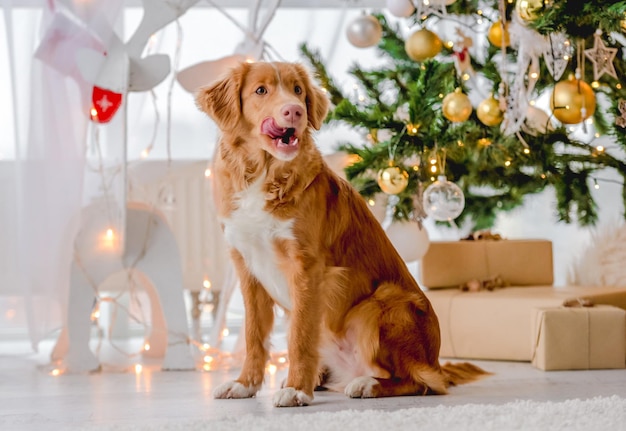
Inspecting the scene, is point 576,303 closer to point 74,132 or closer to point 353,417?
point 353,417

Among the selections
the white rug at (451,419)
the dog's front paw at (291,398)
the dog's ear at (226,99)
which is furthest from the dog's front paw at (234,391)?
the dog's ear at (226,99)

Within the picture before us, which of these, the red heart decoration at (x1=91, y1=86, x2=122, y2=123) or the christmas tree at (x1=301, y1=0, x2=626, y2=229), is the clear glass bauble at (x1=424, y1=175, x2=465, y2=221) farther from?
the red heart decoration at (x1=91, y1=86, x2=122, y2=123)

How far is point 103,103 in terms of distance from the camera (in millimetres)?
2803

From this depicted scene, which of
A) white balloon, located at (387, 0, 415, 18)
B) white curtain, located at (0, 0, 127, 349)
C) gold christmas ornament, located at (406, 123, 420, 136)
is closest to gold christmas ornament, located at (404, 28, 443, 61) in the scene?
white balloon, located at (387, 0, 415, 18)

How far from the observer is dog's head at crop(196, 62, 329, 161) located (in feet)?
6.98

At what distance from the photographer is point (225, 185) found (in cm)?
226

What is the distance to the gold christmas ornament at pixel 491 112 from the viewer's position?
2836 millimetres

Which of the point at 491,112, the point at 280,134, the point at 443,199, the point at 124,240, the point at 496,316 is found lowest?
the point at 496,316

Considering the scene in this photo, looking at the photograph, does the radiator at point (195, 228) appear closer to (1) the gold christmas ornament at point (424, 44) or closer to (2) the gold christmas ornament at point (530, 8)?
(1) the gold christmas ornament at point (424, 44)

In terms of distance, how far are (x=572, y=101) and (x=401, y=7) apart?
2.25 feet

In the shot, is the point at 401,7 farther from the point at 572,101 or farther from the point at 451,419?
the point at 451,419

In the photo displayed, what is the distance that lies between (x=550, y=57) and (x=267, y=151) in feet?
3.33

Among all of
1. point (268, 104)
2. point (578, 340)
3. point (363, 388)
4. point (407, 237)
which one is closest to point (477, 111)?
point (407, 237)

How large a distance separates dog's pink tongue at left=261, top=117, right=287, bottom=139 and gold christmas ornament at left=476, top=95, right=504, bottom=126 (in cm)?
94
